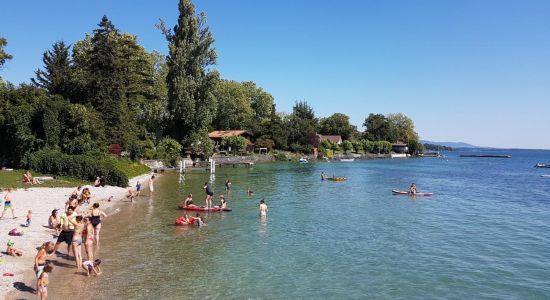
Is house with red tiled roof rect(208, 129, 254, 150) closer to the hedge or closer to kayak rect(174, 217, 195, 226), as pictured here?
the hedge

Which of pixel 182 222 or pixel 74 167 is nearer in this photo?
pixel 182 222

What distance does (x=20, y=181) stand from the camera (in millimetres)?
36594

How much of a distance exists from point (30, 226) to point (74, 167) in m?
21.2

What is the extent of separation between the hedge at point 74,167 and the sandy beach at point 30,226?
195cm

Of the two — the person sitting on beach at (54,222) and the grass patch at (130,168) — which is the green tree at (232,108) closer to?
the grass patch at (130,168)

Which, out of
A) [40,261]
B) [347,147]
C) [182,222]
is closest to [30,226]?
[182,222]

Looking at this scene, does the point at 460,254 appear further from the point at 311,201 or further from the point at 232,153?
the point at 232,153

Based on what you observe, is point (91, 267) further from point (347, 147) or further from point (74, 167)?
point (347, 147)

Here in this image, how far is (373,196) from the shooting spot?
48.2 metres

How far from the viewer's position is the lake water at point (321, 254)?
1633cm

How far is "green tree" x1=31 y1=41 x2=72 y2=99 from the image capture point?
55250 millimetres

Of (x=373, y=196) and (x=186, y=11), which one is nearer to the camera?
(x=373, y=196)

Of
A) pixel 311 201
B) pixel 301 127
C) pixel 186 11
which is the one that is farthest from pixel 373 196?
pixel 301 127

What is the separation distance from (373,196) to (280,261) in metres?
30.1
